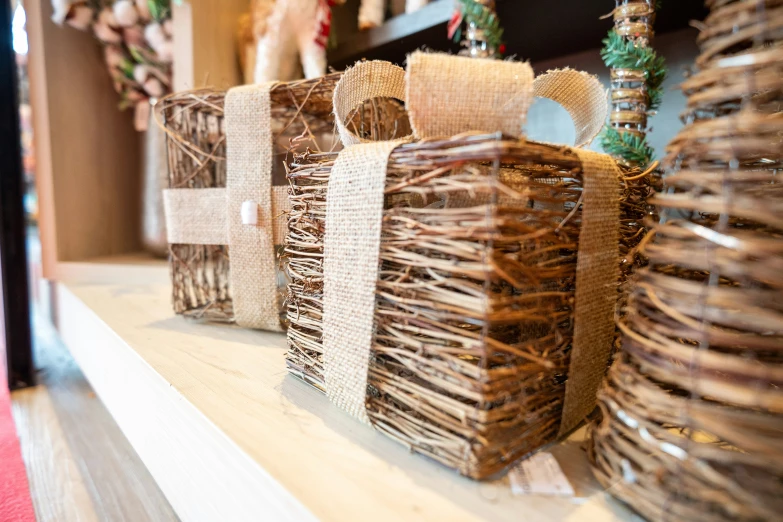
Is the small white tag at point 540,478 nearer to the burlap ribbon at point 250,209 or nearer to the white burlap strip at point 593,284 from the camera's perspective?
the white burlap strip at point 593,284

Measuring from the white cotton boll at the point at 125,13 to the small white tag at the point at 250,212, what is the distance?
3.00ft

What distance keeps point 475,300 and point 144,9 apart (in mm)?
1329

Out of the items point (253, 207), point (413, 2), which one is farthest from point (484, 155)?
point (413, 2)

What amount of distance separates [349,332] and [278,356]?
25cm


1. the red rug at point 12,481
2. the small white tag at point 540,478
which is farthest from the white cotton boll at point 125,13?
the small white tag at point 540,478

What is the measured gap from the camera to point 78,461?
0.68 metres

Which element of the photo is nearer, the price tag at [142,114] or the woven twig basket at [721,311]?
the woven twig basket at [721,311]

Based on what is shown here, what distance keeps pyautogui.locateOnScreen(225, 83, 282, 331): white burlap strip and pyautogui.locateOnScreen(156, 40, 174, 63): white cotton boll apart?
0.73 m

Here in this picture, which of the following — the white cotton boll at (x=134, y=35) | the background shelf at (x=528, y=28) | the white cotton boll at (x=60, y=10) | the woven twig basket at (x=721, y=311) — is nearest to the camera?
the woven twig basket at (x=721, y=311)

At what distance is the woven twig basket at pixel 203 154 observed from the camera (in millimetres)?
678

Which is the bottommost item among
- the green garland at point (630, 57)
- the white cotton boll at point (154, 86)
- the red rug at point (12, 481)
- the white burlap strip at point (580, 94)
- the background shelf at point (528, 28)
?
the red rug at point (12, 481)

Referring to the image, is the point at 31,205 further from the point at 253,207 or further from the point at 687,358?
the point at 687,358

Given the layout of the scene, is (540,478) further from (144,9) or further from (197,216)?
(144,9)

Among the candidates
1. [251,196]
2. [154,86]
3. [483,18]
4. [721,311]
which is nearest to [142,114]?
[154,86]
